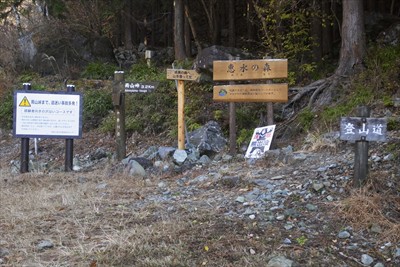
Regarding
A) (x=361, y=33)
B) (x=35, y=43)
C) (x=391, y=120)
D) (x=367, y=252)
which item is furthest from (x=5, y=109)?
(x=367, y=252)

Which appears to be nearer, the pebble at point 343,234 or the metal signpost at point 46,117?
the pebble at point 343,234

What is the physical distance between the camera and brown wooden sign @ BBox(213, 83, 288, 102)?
9.11 m

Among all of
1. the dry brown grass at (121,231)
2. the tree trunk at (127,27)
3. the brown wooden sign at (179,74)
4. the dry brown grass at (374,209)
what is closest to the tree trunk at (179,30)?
the tree trunk at (127,27)

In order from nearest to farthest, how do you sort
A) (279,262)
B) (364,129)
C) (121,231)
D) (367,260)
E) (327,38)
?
1. (279,262)
2. (367,260)
3. (121,231)
4. (364,129)
5. (327,38)

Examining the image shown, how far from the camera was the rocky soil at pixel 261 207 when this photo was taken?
445 cm

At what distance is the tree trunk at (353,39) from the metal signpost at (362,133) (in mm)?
5627

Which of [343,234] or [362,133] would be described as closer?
[343,234]

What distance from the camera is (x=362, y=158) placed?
5602 mm

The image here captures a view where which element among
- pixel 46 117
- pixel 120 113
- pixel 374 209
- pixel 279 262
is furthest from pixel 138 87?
pixel 279 262

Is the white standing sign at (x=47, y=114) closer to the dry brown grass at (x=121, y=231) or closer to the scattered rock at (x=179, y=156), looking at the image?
the scattered rock at (x=179, y=156)

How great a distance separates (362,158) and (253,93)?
156 inches

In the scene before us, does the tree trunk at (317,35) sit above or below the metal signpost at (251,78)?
above

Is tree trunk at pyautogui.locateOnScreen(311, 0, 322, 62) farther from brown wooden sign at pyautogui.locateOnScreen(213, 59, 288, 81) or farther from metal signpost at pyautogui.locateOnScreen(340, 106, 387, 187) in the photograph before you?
metal signpost at pyautogui.locateOnScreen(340, 106, 387, 187)

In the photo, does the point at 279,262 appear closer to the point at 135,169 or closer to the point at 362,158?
the point at 362,158
